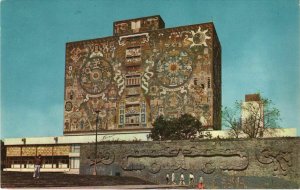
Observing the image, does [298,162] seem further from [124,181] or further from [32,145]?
[32,145]

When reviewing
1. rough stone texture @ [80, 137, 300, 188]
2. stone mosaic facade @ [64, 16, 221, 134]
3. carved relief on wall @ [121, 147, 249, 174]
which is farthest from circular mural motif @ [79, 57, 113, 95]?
carved relief on wall @ [121, 147, 249, 174]

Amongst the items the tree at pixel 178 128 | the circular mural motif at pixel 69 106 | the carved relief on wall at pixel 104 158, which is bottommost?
the carved relief on wall at pixel 104 158

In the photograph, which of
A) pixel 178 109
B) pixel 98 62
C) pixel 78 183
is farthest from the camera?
pixel 98 62

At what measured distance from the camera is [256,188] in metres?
27.2

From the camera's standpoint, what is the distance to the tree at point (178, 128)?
132ft

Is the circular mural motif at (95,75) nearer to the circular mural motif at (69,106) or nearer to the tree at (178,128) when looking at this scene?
the circular mural motif at (69,106)

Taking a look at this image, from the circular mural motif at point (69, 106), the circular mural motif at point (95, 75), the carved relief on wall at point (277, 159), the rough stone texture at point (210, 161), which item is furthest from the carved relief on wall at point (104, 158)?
the circular mural motif at point (69, 106)

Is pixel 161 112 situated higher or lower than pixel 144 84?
lower

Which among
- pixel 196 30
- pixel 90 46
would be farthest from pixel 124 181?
pixel 90 46

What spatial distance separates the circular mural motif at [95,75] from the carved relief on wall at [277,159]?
25764 millimetres

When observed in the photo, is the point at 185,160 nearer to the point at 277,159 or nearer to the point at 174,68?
the point at 277,159

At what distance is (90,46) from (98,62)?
2.65m

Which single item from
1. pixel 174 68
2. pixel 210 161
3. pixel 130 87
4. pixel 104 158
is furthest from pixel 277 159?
pixel 130 87

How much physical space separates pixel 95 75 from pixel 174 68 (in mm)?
10442
